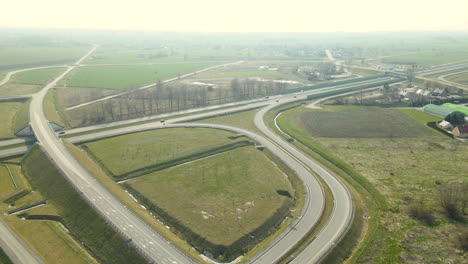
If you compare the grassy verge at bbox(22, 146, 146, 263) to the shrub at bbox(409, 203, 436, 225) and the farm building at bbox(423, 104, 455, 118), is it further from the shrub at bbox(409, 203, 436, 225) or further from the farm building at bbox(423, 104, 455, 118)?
the farm building at bbox(423, 104, 455, 118)

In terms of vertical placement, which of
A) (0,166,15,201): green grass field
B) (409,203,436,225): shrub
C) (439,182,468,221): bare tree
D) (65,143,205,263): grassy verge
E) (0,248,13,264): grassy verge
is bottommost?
(0,248,13,264): grassy verge

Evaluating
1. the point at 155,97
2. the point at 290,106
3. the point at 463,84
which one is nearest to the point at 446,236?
the point at 290,106

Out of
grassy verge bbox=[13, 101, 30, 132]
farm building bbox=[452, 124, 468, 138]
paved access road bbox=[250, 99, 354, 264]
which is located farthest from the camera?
grassy verge bbox=[13, 101, 30, 132]

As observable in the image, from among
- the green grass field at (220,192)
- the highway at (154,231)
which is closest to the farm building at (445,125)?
the highway at (154,231)

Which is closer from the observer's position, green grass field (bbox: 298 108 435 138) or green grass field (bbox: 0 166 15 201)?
green grass field (bbox: 0 166 15 201)

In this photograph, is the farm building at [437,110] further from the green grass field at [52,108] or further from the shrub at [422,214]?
the green grass field at [52,108]

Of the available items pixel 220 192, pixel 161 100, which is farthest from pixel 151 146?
pixel 161 100

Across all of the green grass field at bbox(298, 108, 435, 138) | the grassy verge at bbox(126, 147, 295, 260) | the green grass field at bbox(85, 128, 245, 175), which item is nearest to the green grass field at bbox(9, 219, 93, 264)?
the grassy verge at bbox(126, 147, 295, 260)
